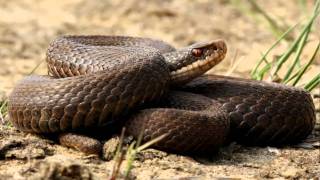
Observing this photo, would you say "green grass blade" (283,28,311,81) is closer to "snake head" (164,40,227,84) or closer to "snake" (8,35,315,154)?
"snake" (8,35,315,154)

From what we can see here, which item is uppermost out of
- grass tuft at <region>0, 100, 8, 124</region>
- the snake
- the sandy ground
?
the snake

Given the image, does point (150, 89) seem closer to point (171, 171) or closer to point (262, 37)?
point (171, 171)

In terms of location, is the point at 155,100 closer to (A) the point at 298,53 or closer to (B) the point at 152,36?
(A) the point at 298,53

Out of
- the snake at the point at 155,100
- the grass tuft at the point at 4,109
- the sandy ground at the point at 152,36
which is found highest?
the snake at the point at 155,100

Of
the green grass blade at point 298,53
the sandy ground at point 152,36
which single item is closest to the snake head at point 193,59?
the sandy ground at point 152,36

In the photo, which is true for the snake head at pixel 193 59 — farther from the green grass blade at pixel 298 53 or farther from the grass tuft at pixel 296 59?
the green grass blade at pixel 298 53

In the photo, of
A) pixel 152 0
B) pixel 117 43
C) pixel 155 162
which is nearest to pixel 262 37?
pixel 152 0

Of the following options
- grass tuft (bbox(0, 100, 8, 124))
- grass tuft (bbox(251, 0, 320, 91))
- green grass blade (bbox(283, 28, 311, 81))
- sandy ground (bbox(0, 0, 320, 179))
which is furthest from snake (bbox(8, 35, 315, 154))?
green grass blade (bbox(283, 28, 311, 81))
